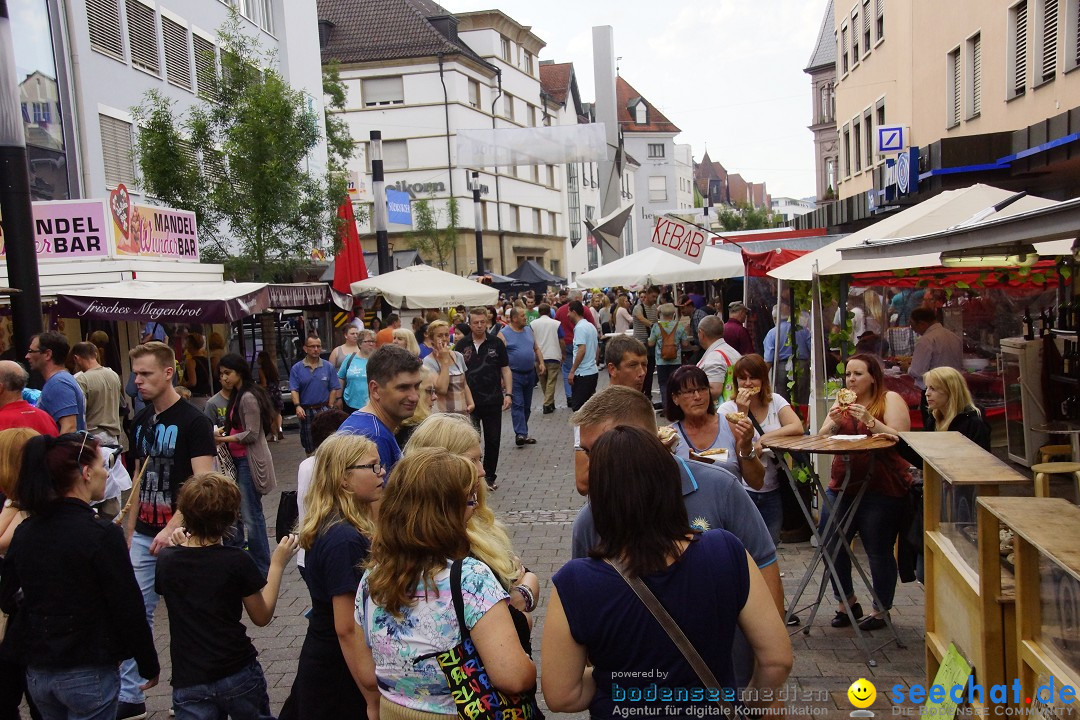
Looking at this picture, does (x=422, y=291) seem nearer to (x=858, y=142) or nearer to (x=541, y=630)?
(x=541, y=630)

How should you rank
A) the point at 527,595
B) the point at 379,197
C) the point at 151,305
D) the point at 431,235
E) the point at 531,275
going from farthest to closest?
1. the point at 431,235
2. the point at 531,275
3. the point at 379,197
4. the point at 151,305
5. the point at 527,595

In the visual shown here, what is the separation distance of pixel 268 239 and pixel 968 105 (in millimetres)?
12892

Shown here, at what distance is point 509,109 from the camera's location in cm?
5491

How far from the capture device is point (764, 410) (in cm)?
587

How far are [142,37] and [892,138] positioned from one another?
16.7 m

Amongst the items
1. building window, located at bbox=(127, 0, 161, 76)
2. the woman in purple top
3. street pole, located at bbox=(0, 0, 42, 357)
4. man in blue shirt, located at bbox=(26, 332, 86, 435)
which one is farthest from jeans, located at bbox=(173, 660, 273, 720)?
building window, located at bbox=(127, 0, 161, 76)

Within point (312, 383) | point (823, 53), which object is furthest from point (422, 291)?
point (823, 53)

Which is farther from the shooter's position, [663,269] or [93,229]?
[663,269]

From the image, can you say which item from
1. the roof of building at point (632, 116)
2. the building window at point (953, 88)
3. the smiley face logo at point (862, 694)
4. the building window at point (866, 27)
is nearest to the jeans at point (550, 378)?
the building window at point (953, 88)

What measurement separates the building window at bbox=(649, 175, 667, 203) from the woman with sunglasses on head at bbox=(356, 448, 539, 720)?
89.1m

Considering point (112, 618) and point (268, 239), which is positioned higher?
point (268, 239)

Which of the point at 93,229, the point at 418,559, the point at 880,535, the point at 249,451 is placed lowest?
the point at 880,535

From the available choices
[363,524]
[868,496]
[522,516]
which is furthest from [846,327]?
[363,524]

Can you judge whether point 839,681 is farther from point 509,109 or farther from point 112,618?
point 509,109
